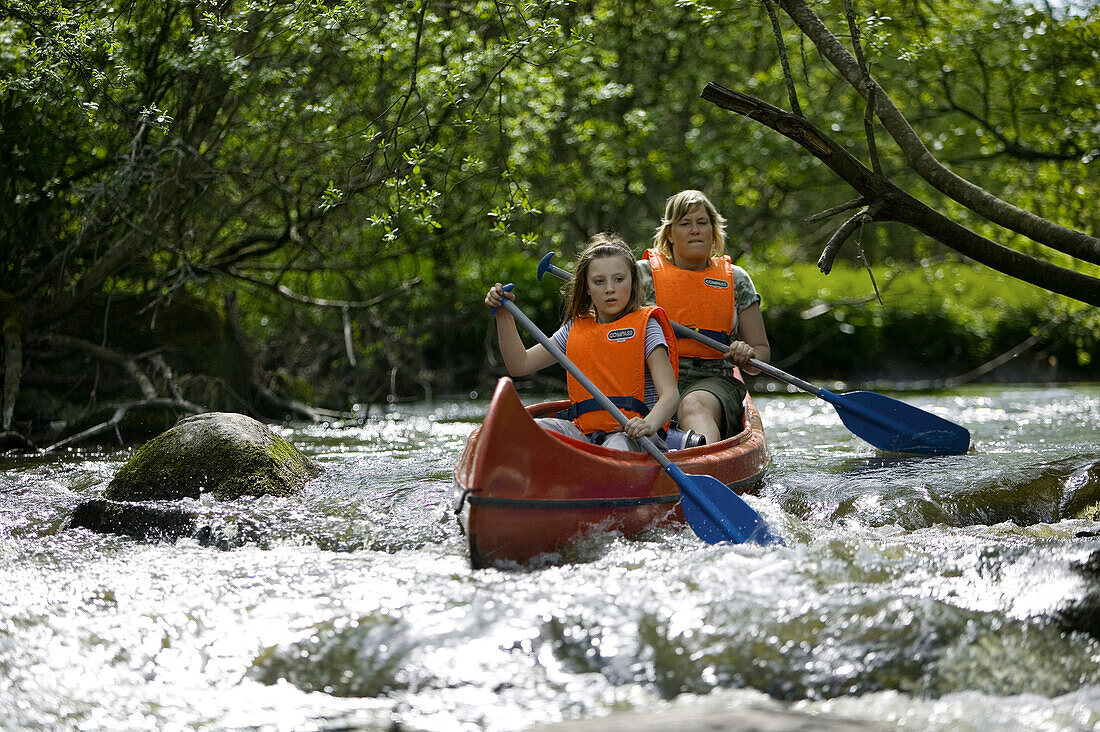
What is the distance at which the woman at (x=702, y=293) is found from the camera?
181 inches

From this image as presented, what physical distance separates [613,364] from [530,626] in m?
1.52

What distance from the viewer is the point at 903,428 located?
5.45m

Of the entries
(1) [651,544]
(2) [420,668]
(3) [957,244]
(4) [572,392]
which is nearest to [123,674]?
(2) [420,668]

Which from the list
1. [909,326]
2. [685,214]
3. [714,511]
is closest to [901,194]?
[685,214]

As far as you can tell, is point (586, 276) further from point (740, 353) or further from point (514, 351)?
point (740, 353)

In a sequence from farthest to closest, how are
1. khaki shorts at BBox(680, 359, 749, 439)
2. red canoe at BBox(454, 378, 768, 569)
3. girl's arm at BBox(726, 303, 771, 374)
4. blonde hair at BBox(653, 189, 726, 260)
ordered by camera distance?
girl's arm at BBox(726, 303, 771, 374), blonde hair at BBox(653, 189, 726, 260), khaki shorts at BBox(680, 359, 749, 439), red canoe at BBox(454, 378, 768, 569)

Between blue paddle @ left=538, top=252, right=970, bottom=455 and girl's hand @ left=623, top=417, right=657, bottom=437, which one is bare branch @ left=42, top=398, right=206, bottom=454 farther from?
blue paddle @ left=538, top=252, right=970, bottom=455

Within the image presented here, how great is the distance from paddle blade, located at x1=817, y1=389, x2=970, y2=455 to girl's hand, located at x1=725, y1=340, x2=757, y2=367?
106cm

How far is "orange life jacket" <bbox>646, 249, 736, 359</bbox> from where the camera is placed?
4.71 metres

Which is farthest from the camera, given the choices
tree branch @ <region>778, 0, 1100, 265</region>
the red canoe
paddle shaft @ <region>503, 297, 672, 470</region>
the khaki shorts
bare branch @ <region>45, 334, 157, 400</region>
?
bare branch @ <region>45, 334, 157, 400</region>

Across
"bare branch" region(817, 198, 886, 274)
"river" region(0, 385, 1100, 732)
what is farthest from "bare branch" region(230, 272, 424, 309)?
"bare branch" region(817, 198, 886, 274)

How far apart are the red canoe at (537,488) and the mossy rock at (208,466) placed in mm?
1105

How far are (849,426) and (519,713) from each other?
12.2ft

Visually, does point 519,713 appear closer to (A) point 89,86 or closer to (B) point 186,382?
(A) point 89,86
